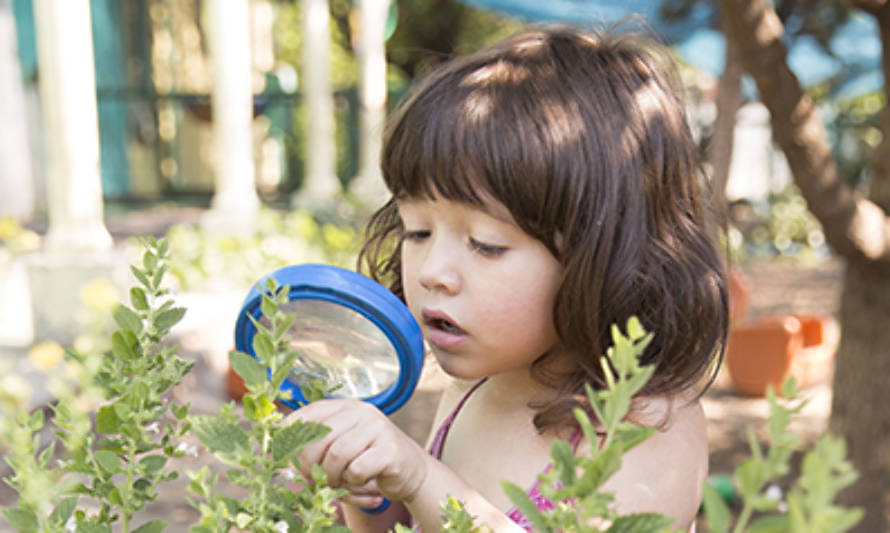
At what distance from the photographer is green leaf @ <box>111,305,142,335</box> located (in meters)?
0.75

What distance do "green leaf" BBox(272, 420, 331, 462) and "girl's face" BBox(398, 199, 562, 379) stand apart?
1.50ft

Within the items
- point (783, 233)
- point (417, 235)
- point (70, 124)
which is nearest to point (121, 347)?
point (417, 235)

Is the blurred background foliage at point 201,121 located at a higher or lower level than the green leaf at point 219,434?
lower

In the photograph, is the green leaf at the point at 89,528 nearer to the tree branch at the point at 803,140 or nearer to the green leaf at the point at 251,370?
the green leaf at the point at 251,370

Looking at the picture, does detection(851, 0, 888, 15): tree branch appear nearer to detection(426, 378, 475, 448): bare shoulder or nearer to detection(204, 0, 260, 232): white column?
detection(426, 378, 475, 448): bare shoulder

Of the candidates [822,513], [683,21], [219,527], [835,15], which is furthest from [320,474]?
[835,15]

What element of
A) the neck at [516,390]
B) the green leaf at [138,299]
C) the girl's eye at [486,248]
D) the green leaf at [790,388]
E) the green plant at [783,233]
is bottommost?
the green plant at [783,233]

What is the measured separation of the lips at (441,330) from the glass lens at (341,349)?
6 cm

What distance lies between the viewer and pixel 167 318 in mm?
764

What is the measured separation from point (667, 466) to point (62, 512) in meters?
0.73

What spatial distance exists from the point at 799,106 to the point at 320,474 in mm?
2269

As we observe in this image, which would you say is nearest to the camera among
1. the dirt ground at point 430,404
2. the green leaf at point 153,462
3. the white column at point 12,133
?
the green leaf at point 153,462

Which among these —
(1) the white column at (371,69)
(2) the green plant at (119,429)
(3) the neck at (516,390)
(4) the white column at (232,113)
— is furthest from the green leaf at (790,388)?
(1) the white column at (371,69)

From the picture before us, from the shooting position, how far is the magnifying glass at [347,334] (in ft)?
3.40
